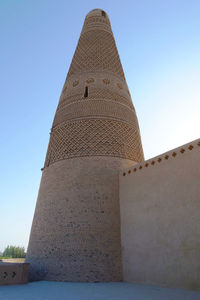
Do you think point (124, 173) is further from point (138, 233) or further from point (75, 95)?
point (75, 95)

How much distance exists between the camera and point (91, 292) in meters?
4.13

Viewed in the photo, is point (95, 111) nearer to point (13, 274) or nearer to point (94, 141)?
point (94, 141)

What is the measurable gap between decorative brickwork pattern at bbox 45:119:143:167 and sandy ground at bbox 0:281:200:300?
323 centimetres

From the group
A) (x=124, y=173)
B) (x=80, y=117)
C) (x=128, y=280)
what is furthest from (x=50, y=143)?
(x=128, y=280)

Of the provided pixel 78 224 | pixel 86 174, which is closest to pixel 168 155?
pixel 86 174

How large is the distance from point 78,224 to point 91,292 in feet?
5.71

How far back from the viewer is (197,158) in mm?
4531

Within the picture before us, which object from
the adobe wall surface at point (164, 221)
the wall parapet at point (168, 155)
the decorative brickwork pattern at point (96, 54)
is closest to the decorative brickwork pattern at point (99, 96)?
the decorative brickwork pattern at point (96, 54)

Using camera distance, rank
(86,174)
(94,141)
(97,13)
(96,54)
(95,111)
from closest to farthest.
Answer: (86,174), (94,141), (95,111), (96,54), (97,13)

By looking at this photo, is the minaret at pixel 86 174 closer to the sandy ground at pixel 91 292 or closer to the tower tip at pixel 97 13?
the sandy ground at pixel 91 292

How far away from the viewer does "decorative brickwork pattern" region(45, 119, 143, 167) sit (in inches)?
266

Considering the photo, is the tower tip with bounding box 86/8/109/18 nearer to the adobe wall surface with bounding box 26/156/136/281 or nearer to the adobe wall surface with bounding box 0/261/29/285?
the adobe wall surface with bounding box 26/156/136/281

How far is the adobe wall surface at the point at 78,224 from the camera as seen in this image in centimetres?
532

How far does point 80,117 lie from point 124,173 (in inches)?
89.4
